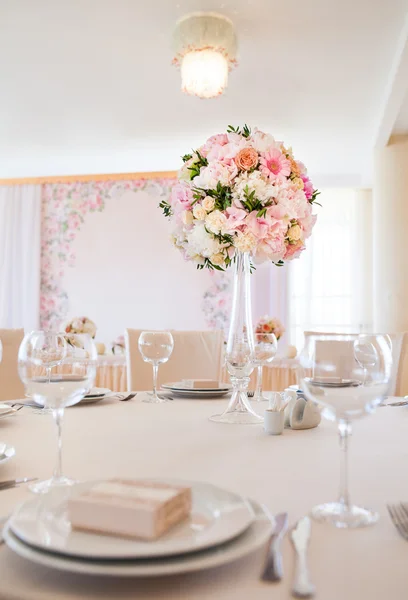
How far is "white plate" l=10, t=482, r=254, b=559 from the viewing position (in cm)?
54

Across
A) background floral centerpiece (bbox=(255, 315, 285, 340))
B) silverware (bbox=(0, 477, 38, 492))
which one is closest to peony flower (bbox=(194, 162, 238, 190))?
silverware (bbox=(0, 477, 38, 492))

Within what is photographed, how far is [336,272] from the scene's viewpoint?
6.80 meters

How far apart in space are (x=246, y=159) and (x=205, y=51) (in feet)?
7.31

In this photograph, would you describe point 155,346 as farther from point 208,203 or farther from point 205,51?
point 205,51

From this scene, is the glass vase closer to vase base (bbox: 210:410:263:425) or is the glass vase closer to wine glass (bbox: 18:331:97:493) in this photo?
vase base (bbox: 210:410:263:425)

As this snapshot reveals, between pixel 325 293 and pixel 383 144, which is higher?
pixel 383 144

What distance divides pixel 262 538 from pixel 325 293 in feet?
20.8

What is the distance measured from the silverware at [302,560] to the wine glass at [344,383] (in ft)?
0.14

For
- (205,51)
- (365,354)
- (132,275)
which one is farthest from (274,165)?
(132,275)

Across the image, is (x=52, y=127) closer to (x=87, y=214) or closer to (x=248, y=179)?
(x=87, y=214)

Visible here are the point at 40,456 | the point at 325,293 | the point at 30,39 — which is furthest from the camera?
the point at 325,293

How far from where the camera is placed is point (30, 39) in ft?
11.3

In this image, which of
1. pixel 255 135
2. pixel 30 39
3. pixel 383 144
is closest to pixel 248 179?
pixel 255 135

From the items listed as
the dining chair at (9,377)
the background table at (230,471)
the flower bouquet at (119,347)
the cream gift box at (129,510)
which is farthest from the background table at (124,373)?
the cream gift box at (129,510)
